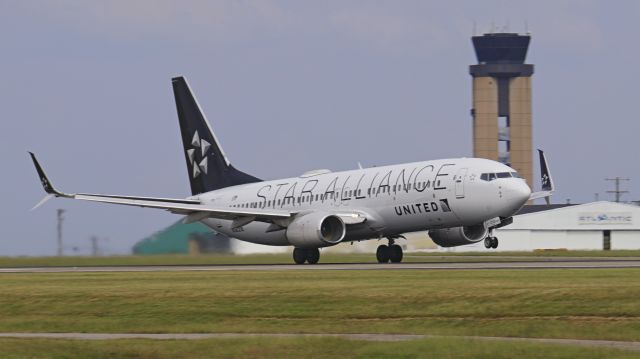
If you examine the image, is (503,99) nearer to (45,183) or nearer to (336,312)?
(45,183)

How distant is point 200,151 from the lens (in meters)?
71.3

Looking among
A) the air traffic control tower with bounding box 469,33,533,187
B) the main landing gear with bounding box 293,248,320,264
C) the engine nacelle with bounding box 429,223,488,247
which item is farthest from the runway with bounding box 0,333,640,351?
the air traffic control tower with bounding box 469,33,533,187

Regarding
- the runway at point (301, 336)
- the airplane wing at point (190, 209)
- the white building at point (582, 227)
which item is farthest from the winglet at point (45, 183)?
the white building at point (582, 227)

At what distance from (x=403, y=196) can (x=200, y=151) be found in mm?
17113

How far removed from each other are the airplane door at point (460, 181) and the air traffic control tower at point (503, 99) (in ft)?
424

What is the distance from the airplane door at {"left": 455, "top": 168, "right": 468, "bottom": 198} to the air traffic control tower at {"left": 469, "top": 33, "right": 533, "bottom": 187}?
12922 cm

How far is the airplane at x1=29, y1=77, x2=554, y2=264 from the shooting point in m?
55.7

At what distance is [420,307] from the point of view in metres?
34.1

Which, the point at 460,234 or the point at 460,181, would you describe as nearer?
the point at 460,181

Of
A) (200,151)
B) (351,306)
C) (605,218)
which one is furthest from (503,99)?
(351,306)

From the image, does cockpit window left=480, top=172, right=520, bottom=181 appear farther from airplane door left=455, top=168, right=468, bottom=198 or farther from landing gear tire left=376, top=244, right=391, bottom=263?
landing gear tire left=376, top=244, right=391, bottom=263

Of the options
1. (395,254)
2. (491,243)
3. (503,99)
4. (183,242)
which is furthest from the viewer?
(503,99)

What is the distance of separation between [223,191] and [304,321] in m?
36.6

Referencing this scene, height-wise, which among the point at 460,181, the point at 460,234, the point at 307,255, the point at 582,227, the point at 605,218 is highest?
the point at 460,181
